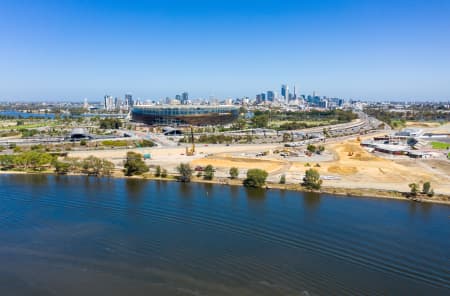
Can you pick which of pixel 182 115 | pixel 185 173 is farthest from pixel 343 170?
pixel 182 115

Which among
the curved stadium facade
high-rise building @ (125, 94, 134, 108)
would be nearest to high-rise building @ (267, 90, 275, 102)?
high-rise building @ (125, 94, 134, 108)

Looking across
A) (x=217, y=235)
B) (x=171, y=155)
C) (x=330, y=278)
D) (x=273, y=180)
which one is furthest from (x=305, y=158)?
(x=330, y=278)

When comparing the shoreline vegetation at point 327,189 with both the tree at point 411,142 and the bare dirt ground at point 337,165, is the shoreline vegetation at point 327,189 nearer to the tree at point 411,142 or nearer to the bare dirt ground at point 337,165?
the bare dirt ground at point 337,165

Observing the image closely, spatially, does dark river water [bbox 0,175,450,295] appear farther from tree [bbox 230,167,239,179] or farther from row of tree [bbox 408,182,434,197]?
tree [bbox 230,167,239,179]

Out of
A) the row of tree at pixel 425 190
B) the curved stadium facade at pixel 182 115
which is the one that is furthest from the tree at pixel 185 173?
the curved stadium facade at pixel 182 115

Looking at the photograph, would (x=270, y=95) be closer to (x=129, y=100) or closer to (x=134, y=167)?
(x=129, y=100)

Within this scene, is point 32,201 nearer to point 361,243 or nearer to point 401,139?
point 361,243
